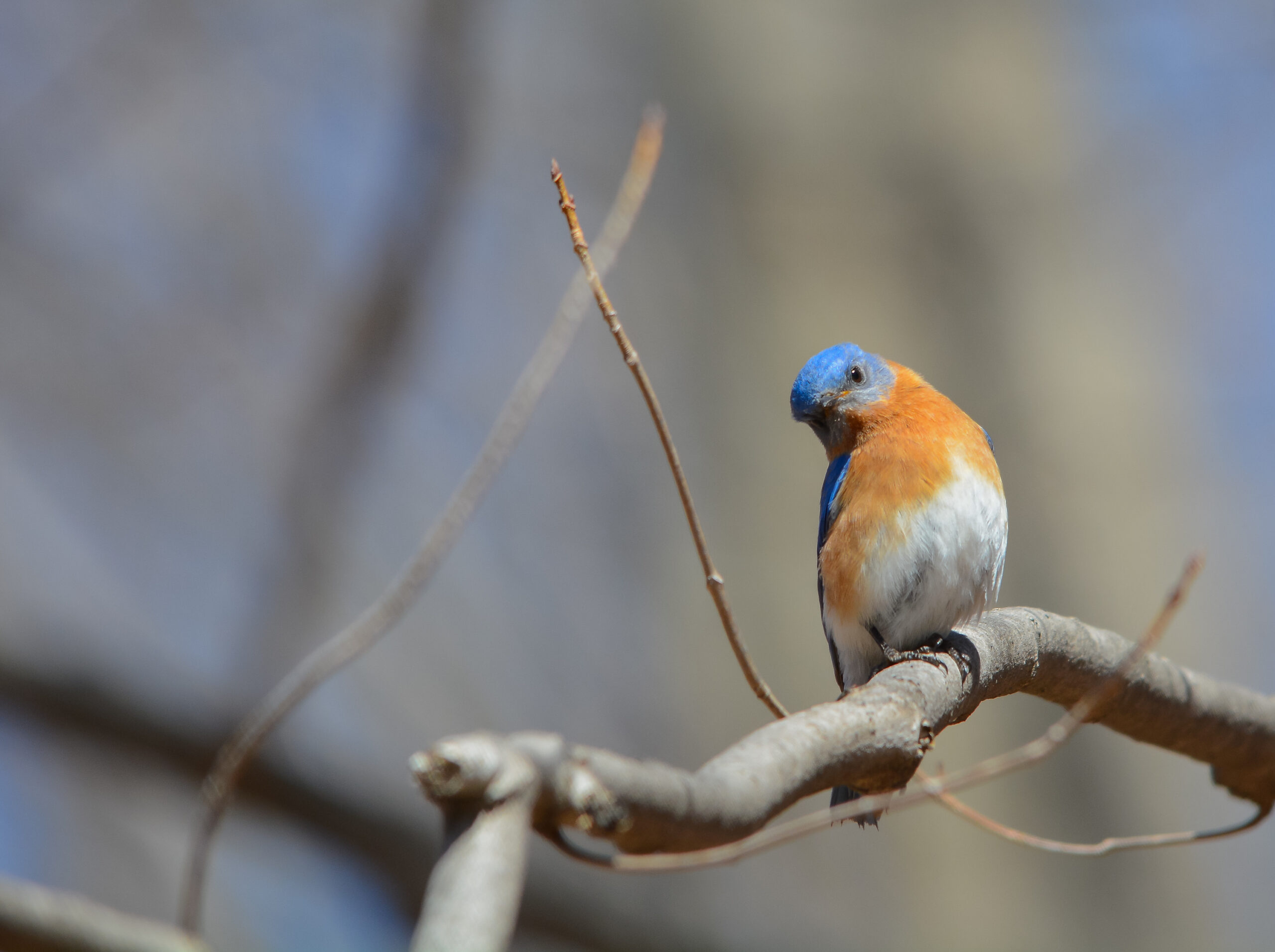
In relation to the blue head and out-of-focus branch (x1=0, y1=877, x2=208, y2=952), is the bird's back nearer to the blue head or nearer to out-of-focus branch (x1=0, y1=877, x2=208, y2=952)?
the blue head

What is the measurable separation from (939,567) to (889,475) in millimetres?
339

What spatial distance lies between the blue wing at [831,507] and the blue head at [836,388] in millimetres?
96

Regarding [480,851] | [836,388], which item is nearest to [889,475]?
[836,388]

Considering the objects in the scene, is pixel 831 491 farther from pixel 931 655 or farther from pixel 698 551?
pixel 698 551

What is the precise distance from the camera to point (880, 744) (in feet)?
5.73

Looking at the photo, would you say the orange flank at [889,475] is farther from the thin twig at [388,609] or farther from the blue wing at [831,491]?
the thin twig at [388,609]

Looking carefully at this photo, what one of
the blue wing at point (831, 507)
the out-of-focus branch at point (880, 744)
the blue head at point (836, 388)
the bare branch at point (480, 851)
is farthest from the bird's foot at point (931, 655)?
the bare branch at point (480, 851)

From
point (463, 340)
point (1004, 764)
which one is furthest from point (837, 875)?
point (1004, 764)

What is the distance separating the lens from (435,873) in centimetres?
104

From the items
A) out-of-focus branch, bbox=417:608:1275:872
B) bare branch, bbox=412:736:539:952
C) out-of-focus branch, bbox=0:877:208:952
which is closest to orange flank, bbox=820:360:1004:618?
out-of-focus branch, bbox=417:608:1275:872

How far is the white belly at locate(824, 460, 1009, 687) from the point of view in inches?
122

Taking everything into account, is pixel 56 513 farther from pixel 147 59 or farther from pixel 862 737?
pixel 862 737

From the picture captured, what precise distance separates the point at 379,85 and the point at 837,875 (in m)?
6.31

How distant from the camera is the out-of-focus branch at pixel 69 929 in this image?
43.1 inches
